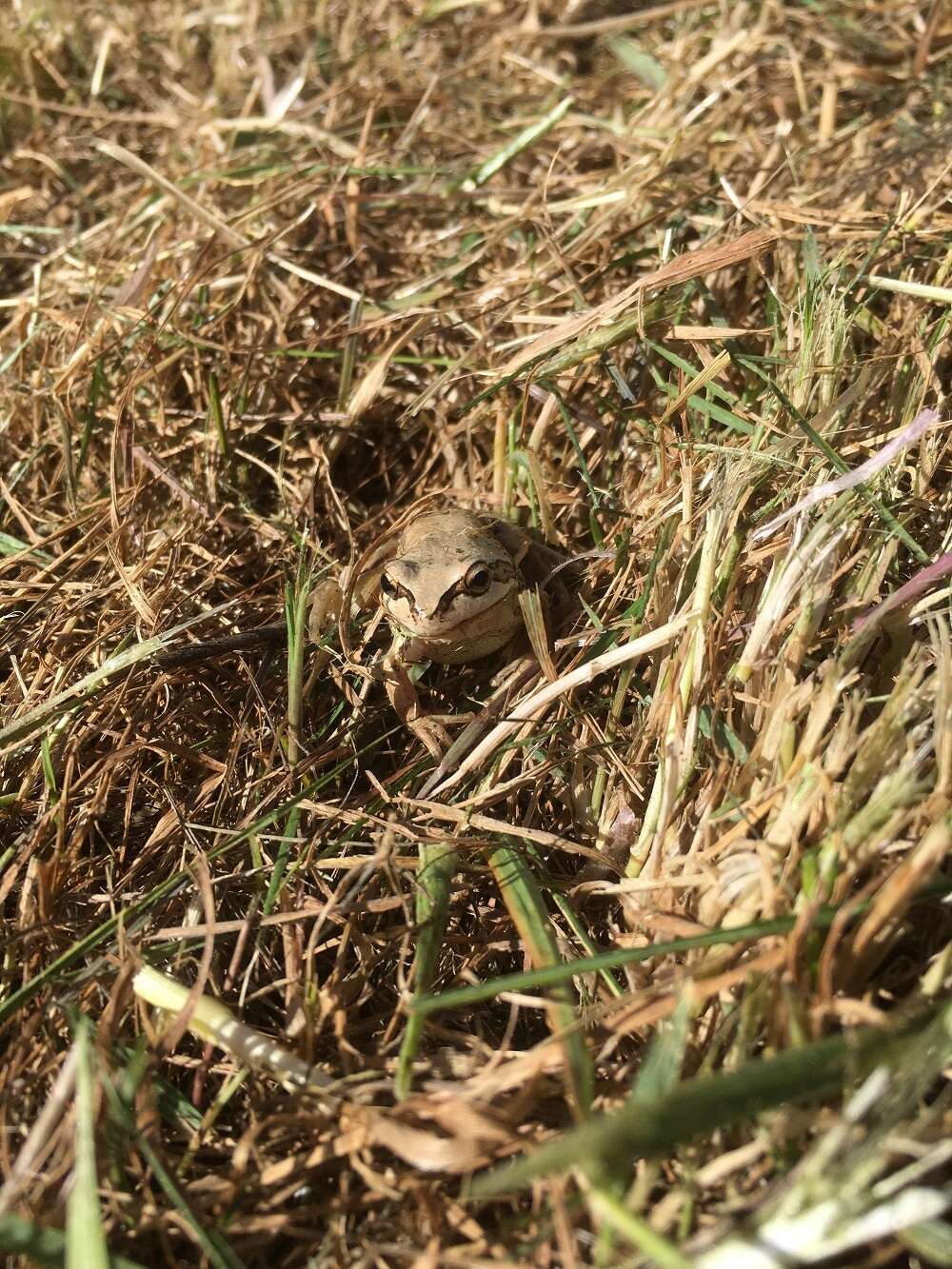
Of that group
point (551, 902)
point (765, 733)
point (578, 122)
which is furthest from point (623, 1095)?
point (578, 122)

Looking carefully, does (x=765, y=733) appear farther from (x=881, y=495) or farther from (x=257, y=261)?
(x=257, y=261)

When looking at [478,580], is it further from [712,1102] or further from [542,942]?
[712,1102]

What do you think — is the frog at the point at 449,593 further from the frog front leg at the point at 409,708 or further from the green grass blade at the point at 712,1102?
the green grass blade at the point at 712,1102

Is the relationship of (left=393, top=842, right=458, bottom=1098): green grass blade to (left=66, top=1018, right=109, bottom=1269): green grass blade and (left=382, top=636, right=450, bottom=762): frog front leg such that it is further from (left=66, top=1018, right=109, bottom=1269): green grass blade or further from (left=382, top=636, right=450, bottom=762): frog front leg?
(left=66, top=1018, right=109, bottom=1269): green grass blade

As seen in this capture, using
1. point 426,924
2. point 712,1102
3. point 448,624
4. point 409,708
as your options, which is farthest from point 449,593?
point 712,1102

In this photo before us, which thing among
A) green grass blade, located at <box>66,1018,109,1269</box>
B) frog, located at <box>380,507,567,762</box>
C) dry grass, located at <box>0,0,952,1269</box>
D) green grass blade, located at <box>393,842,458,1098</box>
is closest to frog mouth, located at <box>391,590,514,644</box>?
frog, located at <box>380,507,567,762</box>

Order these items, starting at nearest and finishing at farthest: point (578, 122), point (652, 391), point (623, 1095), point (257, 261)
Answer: point (623, 1095)
point (652, 391)
point (257, 261)
point (578, 122)

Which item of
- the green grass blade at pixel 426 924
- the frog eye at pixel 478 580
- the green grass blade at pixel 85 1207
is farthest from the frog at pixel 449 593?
the green grass blade at pixel 85 1207
